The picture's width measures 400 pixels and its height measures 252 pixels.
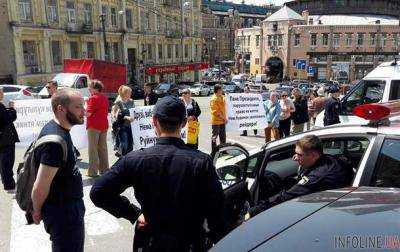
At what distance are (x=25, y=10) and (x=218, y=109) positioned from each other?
29219 millimetres

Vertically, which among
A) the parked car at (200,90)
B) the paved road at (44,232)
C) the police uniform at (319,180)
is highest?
the police uniform at (319,180)

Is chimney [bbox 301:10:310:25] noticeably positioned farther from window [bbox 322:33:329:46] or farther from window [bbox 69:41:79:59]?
window [bbox 69:41:79:59]

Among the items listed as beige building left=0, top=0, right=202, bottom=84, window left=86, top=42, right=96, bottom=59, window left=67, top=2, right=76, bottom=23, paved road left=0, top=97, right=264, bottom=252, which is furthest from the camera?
window left=86, top=42, right=96, bottom=59

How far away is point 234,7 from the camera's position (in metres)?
115

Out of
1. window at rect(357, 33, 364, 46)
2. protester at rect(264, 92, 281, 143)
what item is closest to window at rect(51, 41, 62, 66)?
protester at rect(264, 92, 281, 143)

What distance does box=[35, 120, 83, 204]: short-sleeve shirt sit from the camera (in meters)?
3.20

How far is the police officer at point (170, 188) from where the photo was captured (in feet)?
8.41

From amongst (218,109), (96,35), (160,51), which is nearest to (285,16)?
(160,51)

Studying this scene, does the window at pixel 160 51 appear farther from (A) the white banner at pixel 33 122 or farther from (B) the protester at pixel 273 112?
(A) the white banner at pixel 33 122

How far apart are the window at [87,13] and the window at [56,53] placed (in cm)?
427

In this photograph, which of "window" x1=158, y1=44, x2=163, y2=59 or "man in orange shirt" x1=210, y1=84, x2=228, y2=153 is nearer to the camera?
"man in orange shirt" x1=210, y1=84, x2=228, y2=153

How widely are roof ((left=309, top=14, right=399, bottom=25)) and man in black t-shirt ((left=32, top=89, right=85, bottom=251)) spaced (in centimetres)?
7547

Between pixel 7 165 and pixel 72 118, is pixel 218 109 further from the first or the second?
pixel 72 118

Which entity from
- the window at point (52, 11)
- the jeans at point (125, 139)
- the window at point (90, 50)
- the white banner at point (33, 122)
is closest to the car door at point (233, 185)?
the white banner at point (33, 122)
